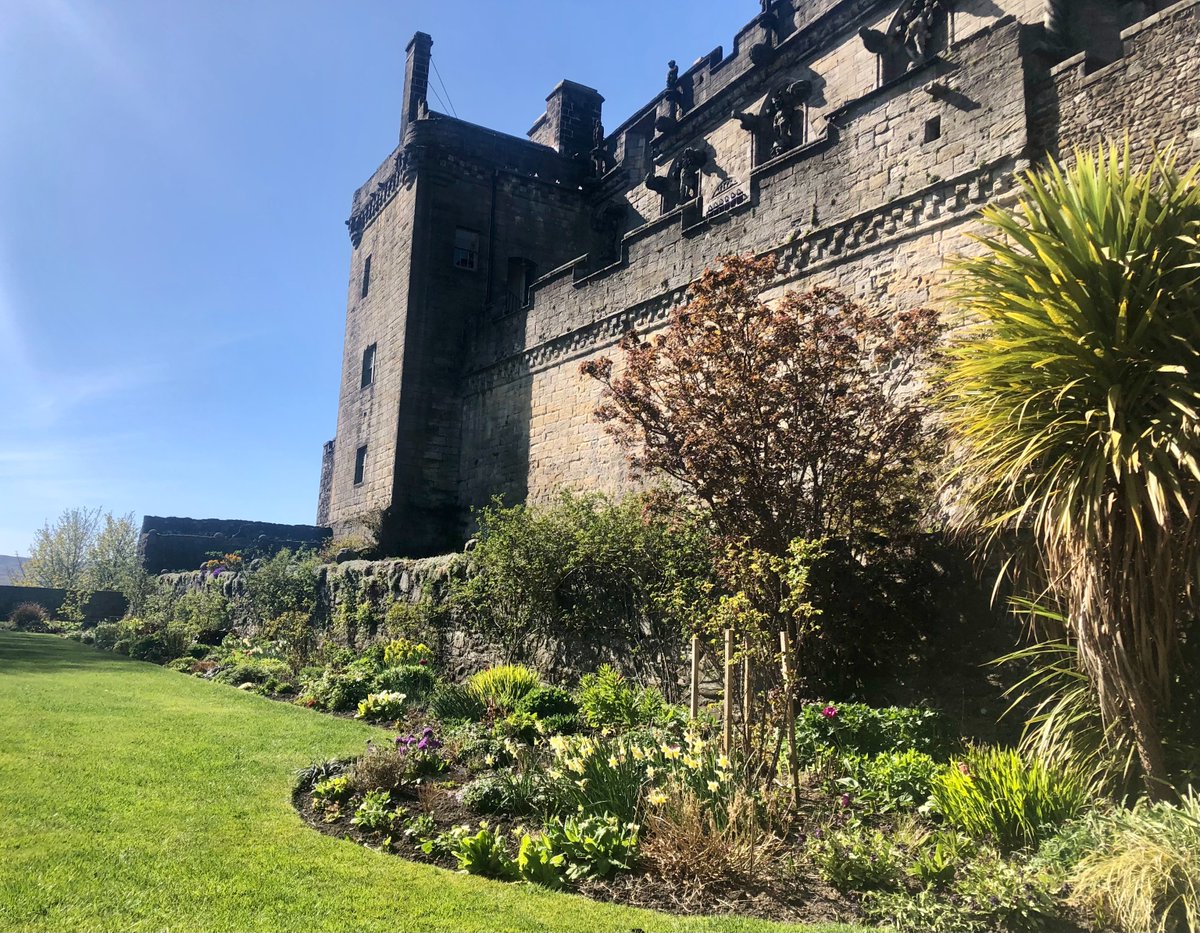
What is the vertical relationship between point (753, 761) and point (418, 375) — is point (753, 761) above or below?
below

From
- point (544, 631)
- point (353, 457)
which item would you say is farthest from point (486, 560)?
point (353, 457)

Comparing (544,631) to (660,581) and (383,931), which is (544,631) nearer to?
(660,581)

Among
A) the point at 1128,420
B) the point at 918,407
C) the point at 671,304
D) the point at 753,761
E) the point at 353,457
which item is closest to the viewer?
the point at 1128,420

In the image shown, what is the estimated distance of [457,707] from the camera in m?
9.37

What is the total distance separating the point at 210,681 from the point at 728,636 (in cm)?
1013

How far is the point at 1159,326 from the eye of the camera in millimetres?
5500

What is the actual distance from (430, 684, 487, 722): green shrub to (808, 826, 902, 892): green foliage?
5039 mm

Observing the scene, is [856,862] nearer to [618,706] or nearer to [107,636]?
[618,706]

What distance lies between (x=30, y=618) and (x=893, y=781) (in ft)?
87.6

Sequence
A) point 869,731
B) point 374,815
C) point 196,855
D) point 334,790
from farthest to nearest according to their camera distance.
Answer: point 869,731 → point 334,790 → point 374,815 → point 196,855

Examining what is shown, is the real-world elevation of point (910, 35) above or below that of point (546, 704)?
above

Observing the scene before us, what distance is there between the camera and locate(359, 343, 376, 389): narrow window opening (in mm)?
23031

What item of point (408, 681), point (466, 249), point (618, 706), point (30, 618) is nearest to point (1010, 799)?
point (618, 706)

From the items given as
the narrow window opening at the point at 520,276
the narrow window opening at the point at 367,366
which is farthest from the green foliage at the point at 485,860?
the narrow window opening at the point at 367,366
